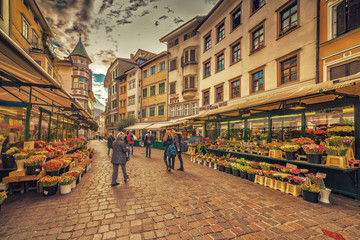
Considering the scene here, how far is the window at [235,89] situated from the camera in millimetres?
14850

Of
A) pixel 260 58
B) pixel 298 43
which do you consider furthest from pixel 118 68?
pixel 298 43

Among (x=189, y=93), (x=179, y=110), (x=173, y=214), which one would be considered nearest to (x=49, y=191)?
(x=173, y=214)

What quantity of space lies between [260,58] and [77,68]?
33685mm

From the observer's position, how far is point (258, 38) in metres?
13.2

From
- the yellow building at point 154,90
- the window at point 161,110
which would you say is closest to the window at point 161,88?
the yellow building at point 154,90

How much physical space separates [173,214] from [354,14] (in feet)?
38.8

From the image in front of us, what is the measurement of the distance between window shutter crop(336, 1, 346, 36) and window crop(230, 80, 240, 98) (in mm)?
7071

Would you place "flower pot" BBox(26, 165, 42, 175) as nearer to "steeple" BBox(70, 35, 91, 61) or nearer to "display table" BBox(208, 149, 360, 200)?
"display table" BBox(208, 149, 360, 200)

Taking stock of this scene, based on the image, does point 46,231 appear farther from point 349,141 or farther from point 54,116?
point 54,116

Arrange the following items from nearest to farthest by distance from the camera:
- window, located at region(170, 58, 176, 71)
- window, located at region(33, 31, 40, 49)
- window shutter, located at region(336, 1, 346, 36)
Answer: window shutter, located at region(336, 1, 346, 36), window, located at region(33, 31, 40, 49), window, located at region(170, 58, 176, 71)

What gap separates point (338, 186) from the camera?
17.0ft

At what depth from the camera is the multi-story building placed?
68.4 feet

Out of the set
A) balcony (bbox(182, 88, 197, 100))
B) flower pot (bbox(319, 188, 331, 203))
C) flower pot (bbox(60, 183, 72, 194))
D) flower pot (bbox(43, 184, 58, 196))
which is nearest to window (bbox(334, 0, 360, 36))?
flower pot (bbox(319, 188, 331, 203))

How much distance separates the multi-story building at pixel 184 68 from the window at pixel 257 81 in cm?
805
